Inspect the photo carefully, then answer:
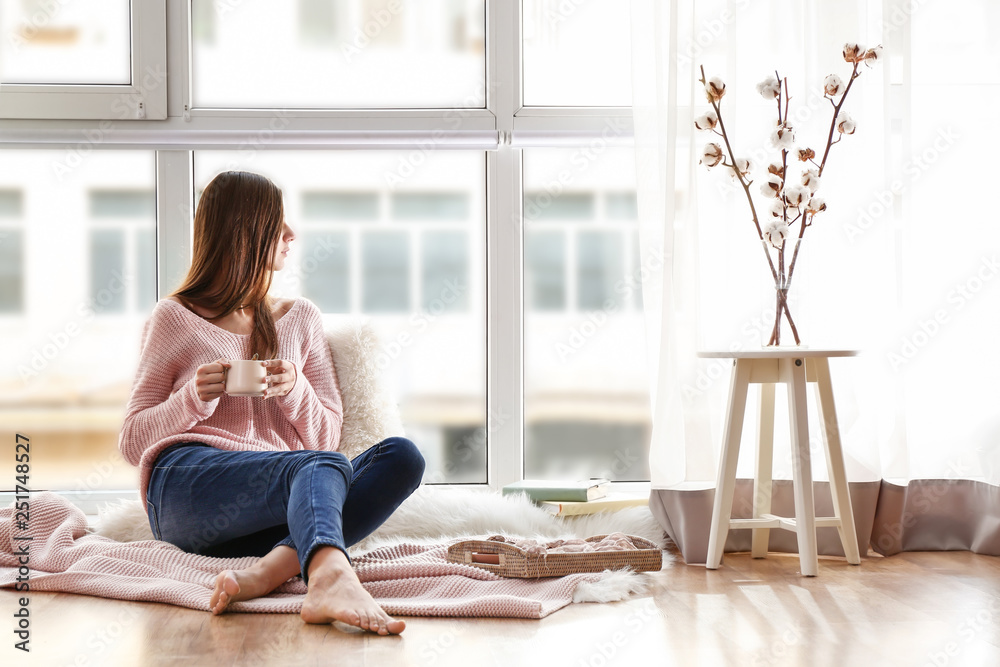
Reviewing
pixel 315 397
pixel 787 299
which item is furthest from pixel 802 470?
pixel 315 397

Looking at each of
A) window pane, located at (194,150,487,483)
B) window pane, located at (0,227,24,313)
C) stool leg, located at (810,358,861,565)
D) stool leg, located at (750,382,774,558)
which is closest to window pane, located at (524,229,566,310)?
window pane, located at (194,150,487,483)

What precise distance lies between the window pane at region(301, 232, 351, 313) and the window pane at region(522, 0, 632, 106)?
672mm

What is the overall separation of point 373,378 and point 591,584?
2.47ft

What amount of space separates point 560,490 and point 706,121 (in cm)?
95

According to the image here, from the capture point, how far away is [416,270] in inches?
101

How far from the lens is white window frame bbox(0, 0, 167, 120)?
7.77 ft

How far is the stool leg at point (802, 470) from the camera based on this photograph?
1870mm

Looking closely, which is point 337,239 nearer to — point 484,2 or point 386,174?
point 386,174

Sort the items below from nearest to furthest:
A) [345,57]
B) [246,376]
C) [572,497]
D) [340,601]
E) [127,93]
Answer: [340,601] < [246,376] < [572,497] < [127,93] < [345,57]

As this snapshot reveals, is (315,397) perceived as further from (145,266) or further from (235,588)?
(145,266)

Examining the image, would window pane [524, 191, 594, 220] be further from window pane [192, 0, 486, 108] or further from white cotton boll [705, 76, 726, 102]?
white cotton boll [705, 76, 726, 102]

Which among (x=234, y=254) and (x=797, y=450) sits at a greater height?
(x=234, y=254)

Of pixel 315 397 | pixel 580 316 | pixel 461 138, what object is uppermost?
pixel 461 138

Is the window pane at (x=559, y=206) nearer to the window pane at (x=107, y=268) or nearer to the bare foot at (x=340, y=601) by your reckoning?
the window pane at (x=107, y=268)
